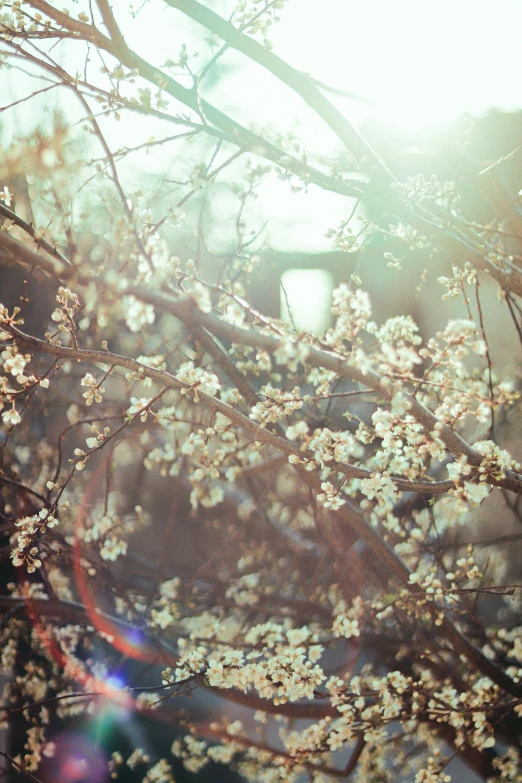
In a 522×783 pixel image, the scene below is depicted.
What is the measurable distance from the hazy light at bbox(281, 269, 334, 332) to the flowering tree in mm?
1021

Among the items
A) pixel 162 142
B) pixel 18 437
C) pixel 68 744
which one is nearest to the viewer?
pixel 162 142

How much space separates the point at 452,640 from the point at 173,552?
495cm

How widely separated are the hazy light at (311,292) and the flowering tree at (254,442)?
Answer: 102 cm

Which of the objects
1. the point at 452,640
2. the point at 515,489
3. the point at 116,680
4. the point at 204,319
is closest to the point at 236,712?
the point at 116,680

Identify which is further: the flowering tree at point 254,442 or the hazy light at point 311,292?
the hazy light at point 311,292

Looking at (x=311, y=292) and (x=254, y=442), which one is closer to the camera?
(x=254, y=442)

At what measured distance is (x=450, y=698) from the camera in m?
2.71

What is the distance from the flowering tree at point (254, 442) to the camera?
155cm

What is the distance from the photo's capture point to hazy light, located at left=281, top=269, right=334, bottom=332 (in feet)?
18.3

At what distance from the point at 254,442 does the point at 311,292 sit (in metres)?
4.12

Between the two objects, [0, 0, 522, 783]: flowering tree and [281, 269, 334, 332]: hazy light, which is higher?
[281, 269, 334, 332]: hazy light

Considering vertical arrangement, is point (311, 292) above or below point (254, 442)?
above

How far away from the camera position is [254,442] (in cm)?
202

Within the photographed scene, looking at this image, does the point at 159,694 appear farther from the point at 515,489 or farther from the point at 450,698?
the point at 515,489
